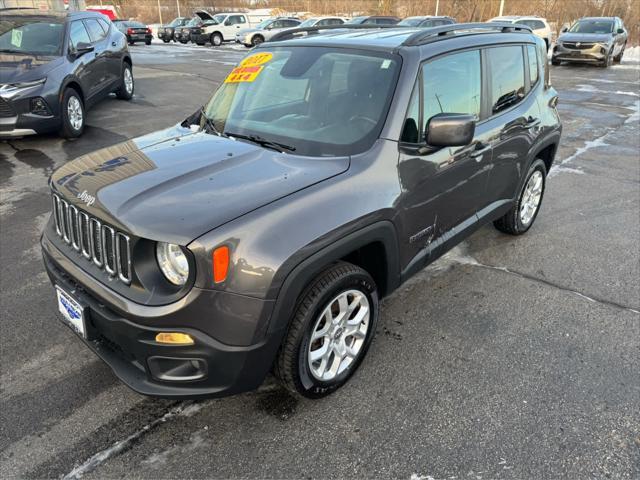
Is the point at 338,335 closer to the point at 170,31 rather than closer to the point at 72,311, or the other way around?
the point at 72,311

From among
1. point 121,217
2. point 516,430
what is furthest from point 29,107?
point 516,430

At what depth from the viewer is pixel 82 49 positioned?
303 inches

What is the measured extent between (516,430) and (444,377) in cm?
49

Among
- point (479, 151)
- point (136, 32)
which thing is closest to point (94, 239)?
point (479, 151)

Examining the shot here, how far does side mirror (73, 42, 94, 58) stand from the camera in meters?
7.52

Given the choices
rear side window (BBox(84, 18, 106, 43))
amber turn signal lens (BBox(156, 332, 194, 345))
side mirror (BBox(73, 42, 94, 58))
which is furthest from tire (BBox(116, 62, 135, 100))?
amber turn signal lens (BBox(156, 332, 194, 345))

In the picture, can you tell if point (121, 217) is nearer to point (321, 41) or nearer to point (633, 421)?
point (321, 41)

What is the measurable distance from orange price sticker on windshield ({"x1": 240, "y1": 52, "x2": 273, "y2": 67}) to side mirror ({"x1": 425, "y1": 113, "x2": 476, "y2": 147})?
A: 1417 millimetres

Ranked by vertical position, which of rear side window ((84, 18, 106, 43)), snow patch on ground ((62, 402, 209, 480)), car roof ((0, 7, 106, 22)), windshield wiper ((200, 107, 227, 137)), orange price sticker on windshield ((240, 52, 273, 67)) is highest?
car roof ((0, 7, 106, 22))

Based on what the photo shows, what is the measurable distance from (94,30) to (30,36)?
1480 millimetres

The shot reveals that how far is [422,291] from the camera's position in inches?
148

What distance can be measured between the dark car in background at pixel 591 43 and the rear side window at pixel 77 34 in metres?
16.1

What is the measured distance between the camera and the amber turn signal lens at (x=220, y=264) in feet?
6.66

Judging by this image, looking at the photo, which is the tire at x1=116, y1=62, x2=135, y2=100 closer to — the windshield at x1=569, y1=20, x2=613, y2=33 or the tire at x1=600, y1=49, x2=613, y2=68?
the tire at x1=600, y1=49, x2=613, y2=68
